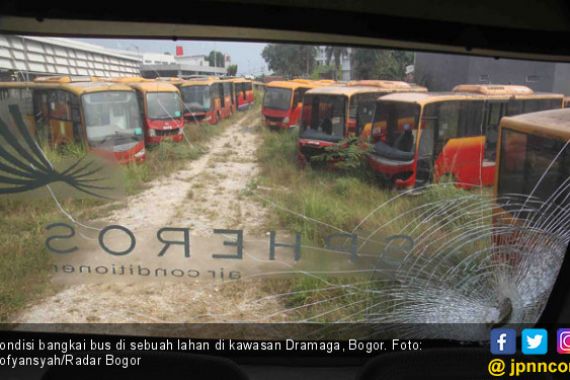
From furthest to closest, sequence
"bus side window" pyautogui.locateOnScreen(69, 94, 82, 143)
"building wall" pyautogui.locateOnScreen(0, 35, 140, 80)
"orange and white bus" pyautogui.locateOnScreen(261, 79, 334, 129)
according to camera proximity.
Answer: "orange and white bus" pyautogui.locateOnScreen(261, 79, 334, 129) < "bus side window" pyautogui.locateOnScreen(69, 94, 82, 143) < "building wall" pyautogui.locateOnScreen(0, 35, 140, 80)

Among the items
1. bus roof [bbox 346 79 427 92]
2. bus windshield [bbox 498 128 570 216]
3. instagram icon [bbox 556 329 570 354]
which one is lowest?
instagram icon [bbox 556 329 570 354]

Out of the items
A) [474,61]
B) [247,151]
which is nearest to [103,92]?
[247,151]

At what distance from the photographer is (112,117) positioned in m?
2.01

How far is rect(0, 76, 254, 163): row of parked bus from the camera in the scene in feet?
6.27

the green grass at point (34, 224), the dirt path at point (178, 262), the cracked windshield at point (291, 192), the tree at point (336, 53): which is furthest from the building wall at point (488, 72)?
the green grass at point (34, 224)

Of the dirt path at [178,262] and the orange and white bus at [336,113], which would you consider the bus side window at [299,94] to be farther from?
the dirt path at [178,262]

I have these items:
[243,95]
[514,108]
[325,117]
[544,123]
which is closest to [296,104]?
[325,117]

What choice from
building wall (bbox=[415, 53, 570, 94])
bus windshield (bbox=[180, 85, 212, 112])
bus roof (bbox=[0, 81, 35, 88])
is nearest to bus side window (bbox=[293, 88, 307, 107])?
bus windshield (bbox=[180, 85, 212, 112])

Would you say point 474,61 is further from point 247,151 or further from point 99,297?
point 99,297

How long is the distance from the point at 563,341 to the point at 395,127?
1.29m

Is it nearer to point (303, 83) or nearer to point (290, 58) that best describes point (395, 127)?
point (303, 83)

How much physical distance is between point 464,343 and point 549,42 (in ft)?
4.89

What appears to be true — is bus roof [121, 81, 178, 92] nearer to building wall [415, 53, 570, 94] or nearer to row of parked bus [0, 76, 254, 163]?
row of parked bus [0, 76, 254, 163]

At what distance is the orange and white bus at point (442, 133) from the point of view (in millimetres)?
2002
